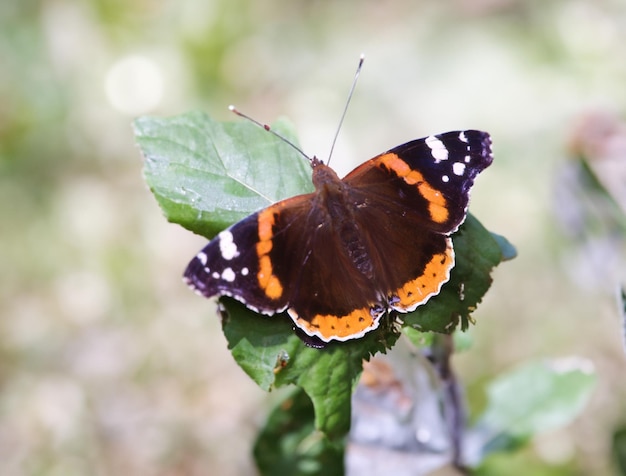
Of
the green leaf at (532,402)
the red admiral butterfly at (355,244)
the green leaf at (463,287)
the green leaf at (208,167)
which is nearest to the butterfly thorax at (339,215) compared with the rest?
the red admiral butterfly at (355,244)

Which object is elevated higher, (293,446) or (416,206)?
(416,206)

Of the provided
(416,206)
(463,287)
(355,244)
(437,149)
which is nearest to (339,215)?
(355,244)

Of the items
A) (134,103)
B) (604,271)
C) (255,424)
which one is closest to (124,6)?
(134,103)

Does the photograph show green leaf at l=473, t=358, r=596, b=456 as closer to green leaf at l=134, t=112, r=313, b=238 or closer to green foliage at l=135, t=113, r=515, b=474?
green foliage at l=135, t=113, r=515, b=474

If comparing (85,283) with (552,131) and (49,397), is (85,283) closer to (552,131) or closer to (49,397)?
(49,397)

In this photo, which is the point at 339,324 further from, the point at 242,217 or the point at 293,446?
the point at 293,446

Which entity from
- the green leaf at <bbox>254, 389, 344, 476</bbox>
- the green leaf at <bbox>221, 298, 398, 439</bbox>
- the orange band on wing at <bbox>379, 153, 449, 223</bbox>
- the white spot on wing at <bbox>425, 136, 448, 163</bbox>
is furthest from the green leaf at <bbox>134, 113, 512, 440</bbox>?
the green leaf at <bbox>254, 389, 344, 476</bbox>

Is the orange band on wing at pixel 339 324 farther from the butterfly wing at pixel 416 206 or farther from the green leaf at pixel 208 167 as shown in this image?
the green leaf at pixel 208 167
